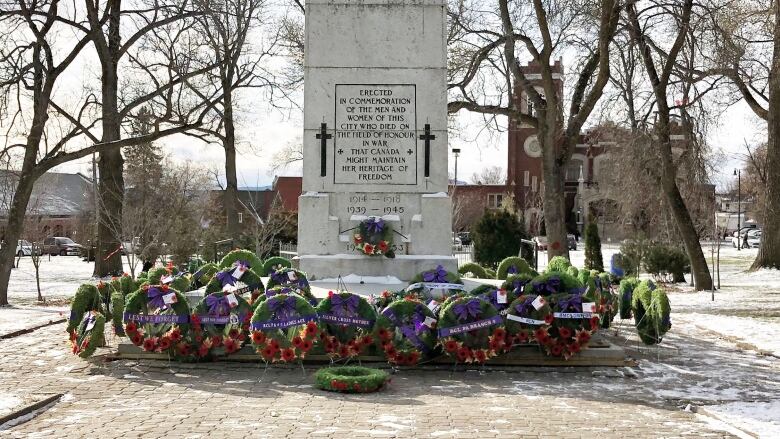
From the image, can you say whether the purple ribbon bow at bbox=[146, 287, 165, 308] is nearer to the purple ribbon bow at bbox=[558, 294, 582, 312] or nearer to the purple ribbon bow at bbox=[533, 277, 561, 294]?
the purple ribbon bow at bbox=[533, 277, 561, 294]

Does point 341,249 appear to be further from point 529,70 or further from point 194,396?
point 529,70

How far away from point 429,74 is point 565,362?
5.18m

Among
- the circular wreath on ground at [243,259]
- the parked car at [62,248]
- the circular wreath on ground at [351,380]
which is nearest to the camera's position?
the circular wreath on ground at [351,380]

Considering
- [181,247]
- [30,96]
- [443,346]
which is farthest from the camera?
[181,247]

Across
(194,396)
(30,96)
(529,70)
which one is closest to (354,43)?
(194,396)

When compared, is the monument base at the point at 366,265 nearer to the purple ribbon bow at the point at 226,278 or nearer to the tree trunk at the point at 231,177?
the purple ribbon bow at the point at 226,278

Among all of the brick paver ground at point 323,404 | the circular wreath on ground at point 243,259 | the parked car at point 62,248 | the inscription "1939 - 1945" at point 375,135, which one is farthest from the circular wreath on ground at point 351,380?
the parked car at point 62,248

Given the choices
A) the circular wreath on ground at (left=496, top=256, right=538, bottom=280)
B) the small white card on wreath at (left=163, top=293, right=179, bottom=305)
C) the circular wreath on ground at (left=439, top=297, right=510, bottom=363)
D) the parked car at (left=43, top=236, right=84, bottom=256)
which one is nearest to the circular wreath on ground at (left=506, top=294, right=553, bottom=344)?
the circular wreath on ground at (left=439, top=297, right=510, bottom=363)

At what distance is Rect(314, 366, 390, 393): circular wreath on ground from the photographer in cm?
809

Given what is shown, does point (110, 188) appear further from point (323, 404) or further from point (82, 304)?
point (323, 404)

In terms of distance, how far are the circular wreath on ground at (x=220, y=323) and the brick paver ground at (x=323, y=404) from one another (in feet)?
0.88

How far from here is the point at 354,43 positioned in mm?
12898

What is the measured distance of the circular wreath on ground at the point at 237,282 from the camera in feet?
35.8

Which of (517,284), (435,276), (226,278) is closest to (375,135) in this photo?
(435,276)
